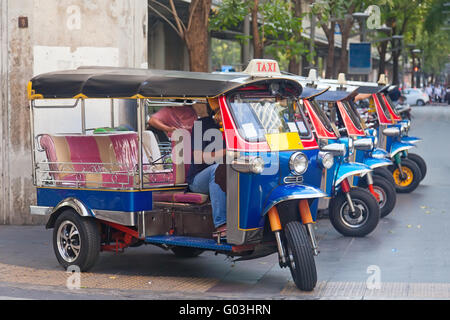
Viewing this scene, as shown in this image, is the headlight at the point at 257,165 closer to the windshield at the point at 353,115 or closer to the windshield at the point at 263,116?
the windshield at the point at 263,116

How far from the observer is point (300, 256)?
292 inches

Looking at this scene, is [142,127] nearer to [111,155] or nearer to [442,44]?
[111,155]

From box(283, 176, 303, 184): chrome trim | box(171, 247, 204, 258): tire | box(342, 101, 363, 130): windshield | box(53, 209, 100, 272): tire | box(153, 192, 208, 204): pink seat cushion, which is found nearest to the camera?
box(283, 176, 303, 184): chrome trim

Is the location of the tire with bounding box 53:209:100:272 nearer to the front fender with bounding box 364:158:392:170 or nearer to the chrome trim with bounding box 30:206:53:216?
the chrome trim with bounding box 30:206:53:216

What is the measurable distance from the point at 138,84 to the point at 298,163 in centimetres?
170

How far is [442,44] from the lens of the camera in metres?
88.2

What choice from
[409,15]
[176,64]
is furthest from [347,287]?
[409,15]

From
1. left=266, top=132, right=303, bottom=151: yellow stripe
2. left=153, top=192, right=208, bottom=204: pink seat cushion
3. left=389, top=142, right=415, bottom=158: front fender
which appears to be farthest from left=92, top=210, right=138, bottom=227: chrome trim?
left=389, top=142, right=415, bottom=158: front fender

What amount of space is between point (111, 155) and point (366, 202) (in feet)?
11.6

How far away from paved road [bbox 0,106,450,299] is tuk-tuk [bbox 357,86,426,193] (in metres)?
2.97

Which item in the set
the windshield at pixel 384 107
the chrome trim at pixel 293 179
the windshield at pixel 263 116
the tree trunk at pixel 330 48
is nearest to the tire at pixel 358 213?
the windshield at pixel 263 116

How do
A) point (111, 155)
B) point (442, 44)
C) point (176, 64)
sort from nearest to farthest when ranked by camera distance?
point (111, 155) < point (176, 64) < point (442, 44)

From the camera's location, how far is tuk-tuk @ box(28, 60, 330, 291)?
25.0 ft

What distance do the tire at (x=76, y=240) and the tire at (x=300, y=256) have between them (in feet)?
6.89
